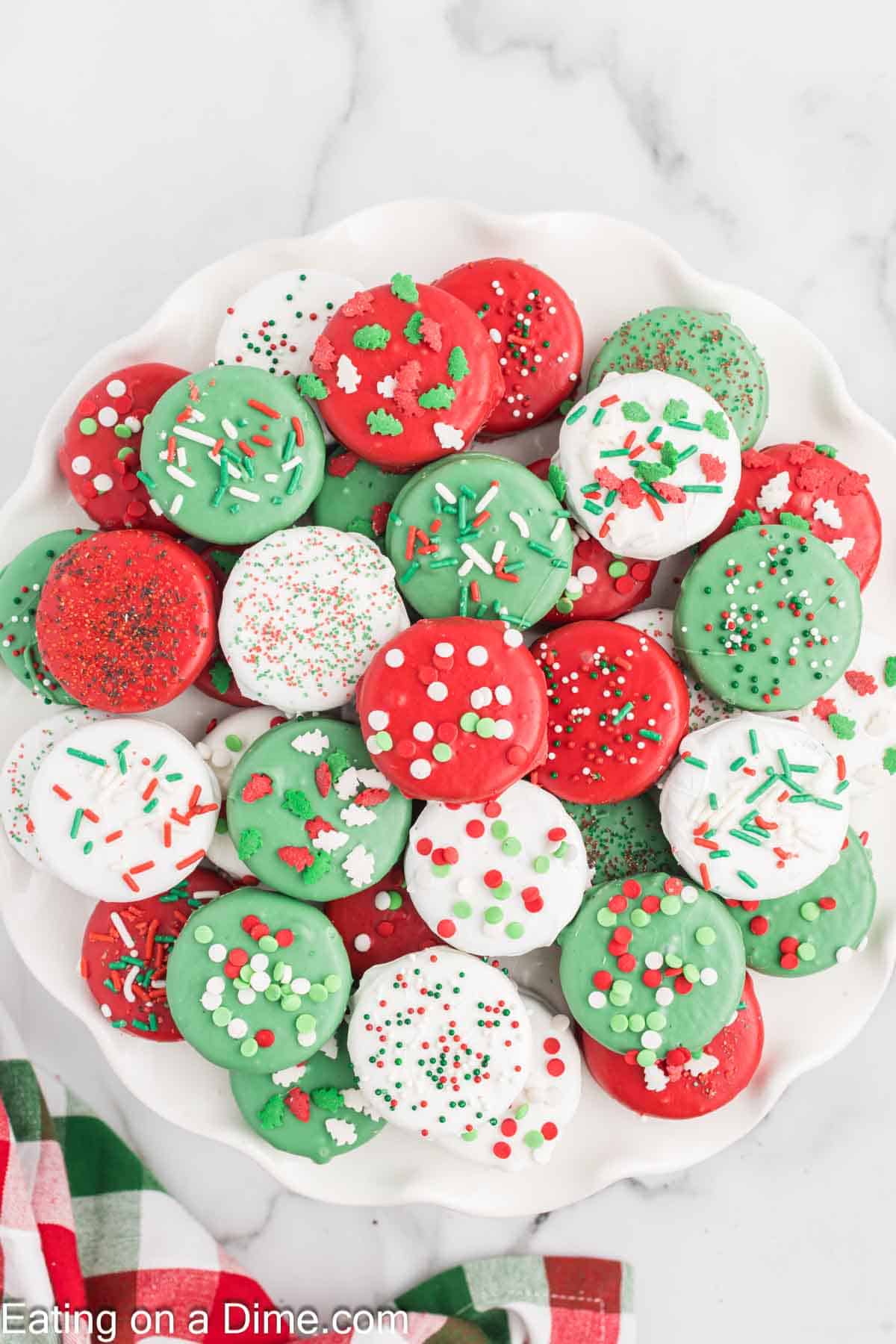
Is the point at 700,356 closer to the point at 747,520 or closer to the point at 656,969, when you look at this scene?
the point at 747,520

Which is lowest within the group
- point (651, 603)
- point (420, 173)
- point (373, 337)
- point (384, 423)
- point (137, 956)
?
point (137, 956)

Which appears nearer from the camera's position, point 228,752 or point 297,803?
point 297,803

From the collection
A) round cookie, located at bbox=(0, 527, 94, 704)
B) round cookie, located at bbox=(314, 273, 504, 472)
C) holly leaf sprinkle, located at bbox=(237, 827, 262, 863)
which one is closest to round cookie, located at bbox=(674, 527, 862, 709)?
round cookie, located at bbox=(314, 273, 504, 472)

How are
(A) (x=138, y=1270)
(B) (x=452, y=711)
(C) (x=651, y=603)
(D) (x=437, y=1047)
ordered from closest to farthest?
1. (B) (x=452, y=711)
2. (D) (x=437, y=1047)
3. (C) (x=651, y=603)
4. (A) (x=138, y=1270)

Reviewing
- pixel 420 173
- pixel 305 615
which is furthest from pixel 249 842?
pixel 420 173

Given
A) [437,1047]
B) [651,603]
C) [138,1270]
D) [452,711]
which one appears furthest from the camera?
[138,1270]

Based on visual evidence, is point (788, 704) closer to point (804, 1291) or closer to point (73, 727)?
point (73, 727)
